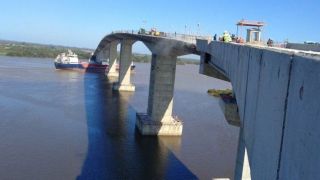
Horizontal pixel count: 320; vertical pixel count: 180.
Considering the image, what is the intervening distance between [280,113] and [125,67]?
71.1 meters

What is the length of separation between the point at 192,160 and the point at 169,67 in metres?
13.8

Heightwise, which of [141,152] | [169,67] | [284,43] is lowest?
[141,152]

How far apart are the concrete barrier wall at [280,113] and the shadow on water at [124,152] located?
59.3 ft

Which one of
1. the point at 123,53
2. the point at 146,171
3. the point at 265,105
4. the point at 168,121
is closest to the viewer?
the point at 265,105

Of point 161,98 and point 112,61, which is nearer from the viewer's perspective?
point 161,98

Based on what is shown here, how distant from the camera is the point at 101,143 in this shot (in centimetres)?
3719

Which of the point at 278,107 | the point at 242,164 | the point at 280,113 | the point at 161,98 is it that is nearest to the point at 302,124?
the point at 280,113

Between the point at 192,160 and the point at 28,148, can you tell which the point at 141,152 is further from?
the point at 28,148

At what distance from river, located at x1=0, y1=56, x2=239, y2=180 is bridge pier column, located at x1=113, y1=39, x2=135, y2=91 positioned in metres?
16.7

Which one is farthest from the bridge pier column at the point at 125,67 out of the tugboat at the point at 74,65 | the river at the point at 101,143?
the tugboat at the point at 74,65

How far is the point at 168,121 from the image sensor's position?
143 ft

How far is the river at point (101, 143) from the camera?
29.5 metres

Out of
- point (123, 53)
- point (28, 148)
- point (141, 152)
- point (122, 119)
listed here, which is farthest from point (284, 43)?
point (123, 53)

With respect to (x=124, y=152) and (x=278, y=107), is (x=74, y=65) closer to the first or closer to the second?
(x=124, y=152)
